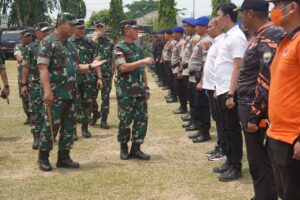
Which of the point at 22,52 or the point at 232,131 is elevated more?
the point at 22,52

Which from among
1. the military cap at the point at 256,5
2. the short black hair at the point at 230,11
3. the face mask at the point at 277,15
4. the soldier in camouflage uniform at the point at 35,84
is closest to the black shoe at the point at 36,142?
the soldier in camouflage uniform at the point at 35,84

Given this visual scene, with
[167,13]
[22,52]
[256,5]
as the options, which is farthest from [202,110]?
[167,13]

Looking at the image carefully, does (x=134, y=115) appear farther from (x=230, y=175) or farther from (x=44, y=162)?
(x=230, y=175)

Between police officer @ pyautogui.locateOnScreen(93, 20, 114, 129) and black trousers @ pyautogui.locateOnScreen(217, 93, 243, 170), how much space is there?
393 centimetres

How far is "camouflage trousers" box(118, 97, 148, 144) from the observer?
638cm

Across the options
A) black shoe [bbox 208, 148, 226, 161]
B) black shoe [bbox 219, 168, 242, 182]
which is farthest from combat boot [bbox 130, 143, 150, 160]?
black shoe [bbox 219, 168, 242, 182]

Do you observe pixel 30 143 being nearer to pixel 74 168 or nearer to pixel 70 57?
pixel 74 168

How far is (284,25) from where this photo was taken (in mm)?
2971

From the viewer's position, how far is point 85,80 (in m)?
8.37

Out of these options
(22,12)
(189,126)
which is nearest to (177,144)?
(189,126)

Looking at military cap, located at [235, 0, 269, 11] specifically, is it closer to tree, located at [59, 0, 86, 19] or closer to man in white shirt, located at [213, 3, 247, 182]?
man in white shirt, located at [213, 3, 247, 182]

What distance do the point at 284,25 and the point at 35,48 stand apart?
5006 mm

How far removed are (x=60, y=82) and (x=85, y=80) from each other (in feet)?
8.06

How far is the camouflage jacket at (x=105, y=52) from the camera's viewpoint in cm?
928
